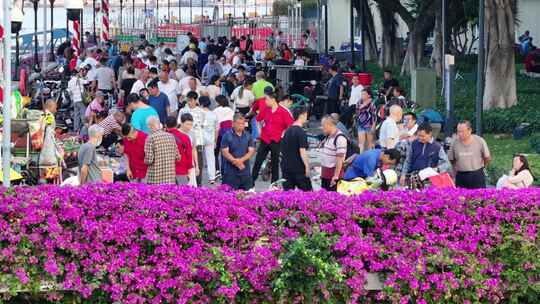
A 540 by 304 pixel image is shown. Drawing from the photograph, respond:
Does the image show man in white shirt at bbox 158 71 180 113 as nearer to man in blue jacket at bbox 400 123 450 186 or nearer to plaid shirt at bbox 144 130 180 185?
plaid shirt at bbox 144 130 180 185

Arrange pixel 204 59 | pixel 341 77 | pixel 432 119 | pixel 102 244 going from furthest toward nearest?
pixel 204 59
pixel 341 77
pixel 432 119
pixel 102 244

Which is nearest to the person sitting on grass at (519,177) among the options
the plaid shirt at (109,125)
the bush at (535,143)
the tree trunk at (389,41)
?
the bush at (535,143)

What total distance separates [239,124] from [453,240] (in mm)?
5841

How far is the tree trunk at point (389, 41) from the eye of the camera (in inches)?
1892

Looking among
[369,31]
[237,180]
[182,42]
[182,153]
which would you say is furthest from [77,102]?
[369,31]

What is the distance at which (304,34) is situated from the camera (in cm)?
5431

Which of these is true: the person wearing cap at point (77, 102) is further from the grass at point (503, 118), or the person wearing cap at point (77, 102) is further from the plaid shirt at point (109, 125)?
the grass at point (503, 118)

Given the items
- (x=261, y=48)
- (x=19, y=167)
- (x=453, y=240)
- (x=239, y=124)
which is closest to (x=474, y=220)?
(x=453, y=240)

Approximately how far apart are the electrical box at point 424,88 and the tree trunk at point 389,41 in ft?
65.5

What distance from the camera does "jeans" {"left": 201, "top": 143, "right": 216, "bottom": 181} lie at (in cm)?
1881

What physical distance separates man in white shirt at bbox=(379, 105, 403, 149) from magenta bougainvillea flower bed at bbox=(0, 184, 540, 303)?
22.2 ft

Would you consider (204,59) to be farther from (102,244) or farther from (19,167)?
(102,244)

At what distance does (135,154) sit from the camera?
1477 centimetres

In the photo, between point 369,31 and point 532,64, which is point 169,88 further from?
point 369,31
